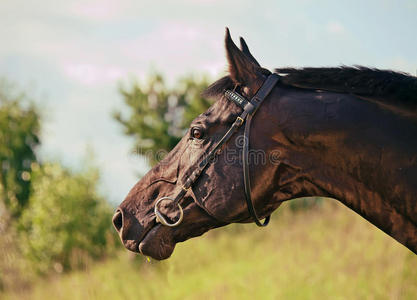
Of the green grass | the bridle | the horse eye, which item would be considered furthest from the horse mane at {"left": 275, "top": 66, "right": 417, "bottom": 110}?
the green grass

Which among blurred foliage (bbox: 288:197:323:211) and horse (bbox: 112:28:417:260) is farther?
blurred foliage (bbox: 288:197:323:211)

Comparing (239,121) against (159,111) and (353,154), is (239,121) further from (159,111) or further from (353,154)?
(159,111)

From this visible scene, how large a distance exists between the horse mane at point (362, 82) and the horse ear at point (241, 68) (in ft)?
0.65

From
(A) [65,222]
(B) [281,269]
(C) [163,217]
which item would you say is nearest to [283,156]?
(C) [163,217]

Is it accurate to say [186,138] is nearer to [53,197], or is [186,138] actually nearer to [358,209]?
[358,209]

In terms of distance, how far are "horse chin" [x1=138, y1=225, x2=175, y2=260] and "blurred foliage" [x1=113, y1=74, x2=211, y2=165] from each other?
17.4 metres

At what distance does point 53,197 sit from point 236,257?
706cm

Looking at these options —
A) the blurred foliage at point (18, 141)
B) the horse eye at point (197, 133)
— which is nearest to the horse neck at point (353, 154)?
the horse eye at point (197, 133)

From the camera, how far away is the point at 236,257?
1123cm

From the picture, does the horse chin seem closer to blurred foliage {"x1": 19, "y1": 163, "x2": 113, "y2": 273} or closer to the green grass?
the green grass

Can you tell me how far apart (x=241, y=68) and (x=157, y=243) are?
1.25 metres

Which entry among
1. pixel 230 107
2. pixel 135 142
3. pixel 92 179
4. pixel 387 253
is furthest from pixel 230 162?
pixel 135 142

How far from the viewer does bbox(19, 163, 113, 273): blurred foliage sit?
1442 centimetres

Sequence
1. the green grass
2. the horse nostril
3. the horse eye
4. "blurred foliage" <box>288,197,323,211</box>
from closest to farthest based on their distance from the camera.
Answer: the horse eye < the horse nostril < the green grass < "blurred foliage" <box>288,197,323,211</box>
